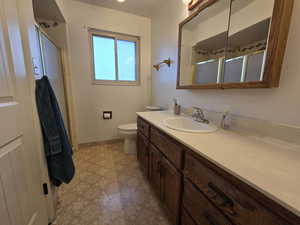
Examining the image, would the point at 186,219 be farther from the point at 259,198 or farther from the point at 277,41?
the point at 277,41

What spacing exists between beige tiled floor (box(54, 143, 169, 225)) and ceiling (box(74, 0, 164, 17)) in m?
2.54

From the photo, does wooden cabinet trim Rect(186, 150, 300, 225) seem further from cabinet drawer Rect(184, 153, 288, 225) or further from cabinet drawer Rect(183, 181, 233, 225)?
cabinet drawer Rect(183, 181, 233, 225)

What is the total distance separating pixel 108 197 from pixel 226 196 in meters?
1.24

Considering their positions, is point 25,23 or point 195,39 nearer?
point 25,23

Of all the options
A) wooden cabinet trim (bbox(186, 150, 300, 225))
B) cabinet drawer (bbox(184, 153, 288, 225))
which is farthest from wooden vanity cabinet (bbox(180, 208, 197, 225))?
wooden cabinet trim (bbox(186, 150, 300, 225))

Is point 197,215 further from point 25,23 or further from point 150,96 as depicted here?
point 150,96

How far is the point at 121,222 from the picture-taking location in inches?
43.5

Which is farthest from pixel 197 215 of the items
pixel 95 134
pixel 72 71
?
pixel 72 71

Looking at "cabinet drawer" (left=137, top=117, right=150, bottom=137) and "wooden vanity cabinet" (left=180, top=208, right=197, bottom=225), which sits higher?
"cabinet drawer" (left=137, top=117, right=150, bottom=137)

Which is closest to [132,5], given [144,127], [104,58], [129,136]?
[104,58]

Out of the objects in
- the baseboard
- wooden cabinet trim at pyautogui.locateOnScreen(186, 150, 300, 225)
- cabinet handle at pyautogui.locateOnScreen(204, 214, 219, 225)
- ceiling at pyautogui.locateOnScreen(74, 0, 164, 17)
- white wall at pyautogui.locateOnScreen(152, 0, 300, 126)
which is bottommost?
the baseboard

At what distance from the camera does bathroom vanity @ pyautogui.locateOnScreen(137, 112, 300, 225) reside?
420 mm

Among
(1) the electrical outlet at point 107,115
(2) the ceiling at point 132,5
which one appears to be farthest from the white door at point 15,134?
(2) the ceiling at point 132,5

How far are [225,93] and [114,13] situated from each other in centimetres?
235
